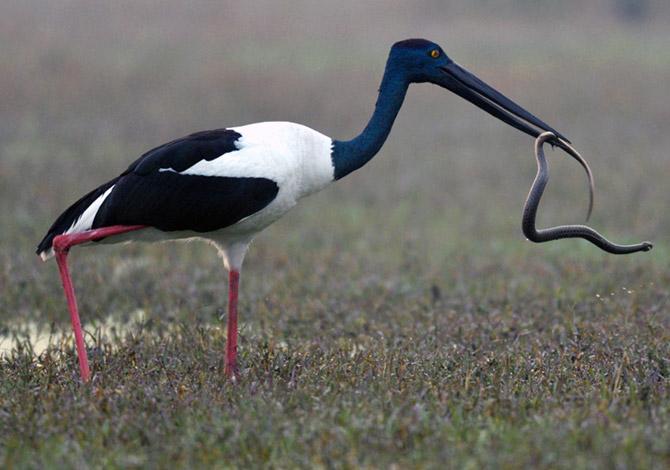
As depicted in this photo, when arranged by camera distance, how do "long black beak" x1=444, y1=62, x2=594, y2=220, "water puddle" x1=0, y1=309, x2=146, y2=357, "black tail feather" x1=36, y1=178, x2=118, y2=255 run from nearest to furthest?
"black tail feather" x1=36, y1=178, x2=118, y2=255
"long black beak" x1=444, y1=62, x2=594, y2=220
"water puddle" x1=0, y1=309, x2=146, y2=357

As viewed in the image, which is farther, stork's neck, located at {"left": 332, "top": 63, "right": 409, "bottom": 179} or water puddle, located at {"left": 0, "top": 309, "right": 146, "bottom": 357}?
water puddle, located at {"left": 0, "top": 309, "right": 146, "bottom": 357}

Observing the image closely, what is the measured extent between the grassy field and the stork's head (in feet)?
3.50

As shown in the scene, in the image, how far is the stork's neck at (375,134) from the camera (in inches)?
196

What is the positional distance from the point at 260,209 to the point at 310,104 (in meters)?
12.1

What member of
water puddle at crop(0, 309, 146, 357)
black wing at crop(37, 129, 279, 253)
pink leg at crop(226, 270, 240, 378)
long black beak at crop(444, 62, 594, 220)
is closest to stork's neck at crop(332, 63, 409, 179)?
long black beak at crop(444, 62, 594, 220)

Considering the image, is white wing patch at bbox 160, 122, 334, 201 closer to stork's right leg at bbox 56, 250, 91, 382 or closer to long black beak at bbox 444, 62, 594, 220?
stork's right leg at bbox 56, 250, 91, 382

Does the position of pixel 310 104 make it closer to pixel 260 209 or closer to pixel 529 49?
pixel 529 49

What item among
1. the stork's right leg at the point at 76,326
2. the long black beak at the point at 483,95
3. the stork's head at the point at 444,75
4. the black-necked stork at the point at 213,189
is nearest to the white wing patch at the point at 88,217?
the black-necked stork at the point at 213,189

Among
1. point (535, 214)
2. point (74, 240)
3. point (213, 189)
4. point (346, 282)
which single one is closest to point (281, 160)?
point (213, 189)

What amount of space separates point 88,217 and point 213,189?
57 centimetres

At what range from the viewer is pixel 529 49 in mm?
20469

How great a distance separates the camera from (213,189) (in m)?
4.71

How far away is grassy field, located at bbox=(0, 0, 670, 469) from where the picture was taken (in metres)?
3.57

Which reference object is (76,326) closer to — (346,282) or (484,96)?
(484,96)
